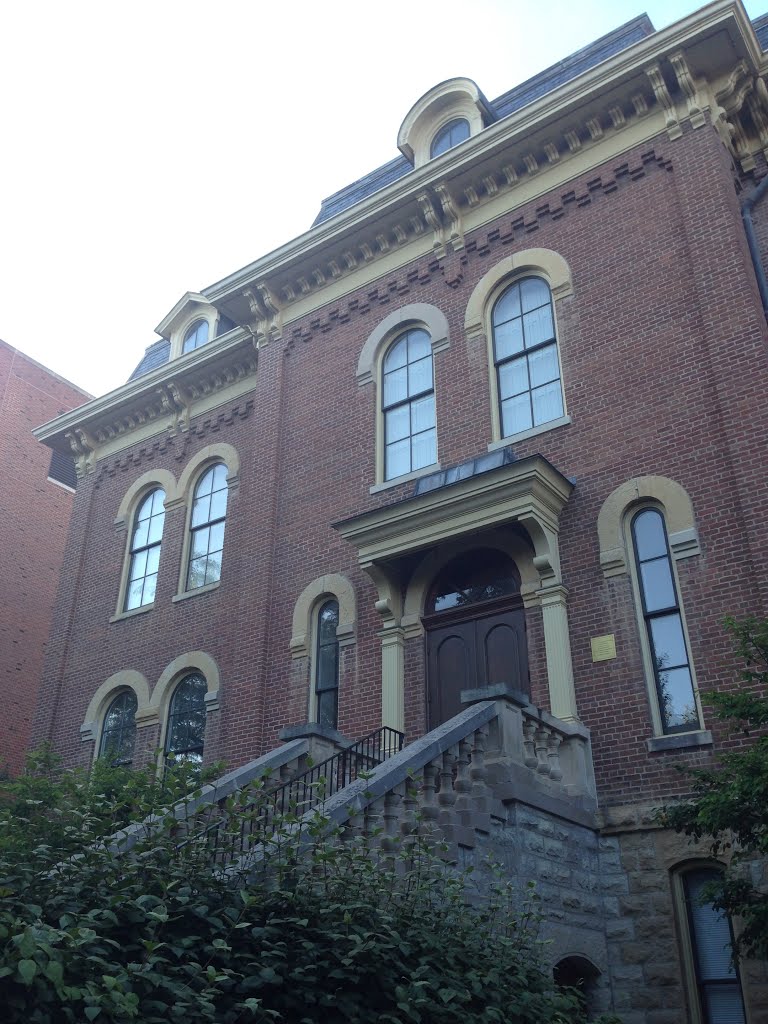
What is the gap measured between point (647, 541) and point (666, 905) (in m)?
4.11

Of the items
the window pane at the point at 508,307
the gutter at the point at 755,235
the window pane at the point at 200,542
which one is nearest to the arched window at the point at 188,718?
the window pane at the point at 200,542

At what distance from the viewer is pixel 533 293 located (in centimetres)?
1435

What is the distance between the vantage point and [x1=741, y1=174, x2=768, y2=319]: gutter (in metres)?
12.4

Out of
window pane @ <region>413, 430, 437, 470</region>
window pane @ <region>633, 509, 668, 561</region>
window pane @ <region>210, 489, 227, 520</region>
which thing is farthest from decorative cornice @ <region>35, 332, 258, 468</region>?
window pane @ <region>633, 509, 668, 561</region>

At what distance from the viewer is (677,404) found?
12.0m

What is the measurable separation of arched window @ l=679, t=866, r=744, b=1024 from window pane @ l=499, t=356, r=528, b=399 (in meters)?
6.84

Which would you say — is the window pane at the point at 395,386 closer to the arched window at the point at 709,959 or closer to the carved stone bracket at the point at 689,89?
the carved stone bracket at the point at 689,89

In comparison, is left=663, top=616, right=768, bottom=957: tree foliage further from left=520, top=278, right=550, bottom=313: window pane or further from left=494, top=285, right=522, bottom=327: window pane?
left=494, top=285, right=522, bottom=327: window pane

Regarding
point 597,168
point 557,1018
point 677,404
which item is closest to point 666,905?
point 557,1018

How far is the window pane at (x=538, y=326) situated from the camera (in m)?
13.9

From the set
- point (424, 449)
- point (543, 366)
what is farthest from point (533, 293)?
point (424, 449)

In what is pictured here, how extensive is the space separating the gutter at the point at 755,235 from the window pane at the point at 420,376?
4.94m

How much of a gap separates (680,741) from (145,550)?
12.2m

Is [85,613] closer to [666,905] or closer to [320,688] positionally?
[320,688]
